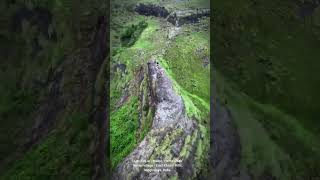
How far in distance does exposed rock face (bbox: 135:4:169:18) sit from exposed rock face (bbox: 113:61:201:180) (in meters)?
0.99

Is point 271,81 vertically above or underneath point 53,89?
above

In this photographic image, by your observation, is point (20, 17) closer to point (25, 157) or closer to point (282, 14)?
point (25, 157)

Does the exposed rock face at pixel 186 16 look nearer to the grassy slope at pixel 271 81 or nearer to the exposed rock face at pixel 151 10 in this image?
the exposed rock face at pixel 151 10

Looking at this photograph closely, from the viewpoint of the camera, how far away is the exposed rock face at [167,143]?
475 cm

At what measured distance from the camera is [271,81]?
5.12 meters

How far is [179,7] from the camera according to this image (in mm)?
5227

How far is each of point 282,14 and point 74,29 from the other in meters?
2.36

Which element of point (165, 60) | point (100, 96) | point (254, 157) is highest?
point (165, 60)

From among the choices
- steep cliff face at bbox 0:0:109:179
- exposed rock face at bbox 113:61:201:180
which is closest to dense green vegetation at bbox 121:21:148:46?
steep cliff face at bbox 0:0:109:179

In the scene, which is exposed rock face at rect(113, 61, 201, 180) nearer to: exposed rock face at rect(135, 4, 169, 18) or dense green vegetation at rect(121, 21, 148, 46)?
dense green vegetation at rect(121, 21, 148, 46)

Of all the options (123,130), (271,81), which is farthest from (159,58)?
(271,81)

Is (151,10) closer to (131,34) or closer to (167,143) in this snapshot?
(131,34)

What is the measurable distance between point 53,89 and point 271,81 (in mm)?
2430

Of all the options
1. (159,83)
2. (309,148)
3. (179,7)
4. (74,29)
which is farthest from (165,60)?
(309,148)
